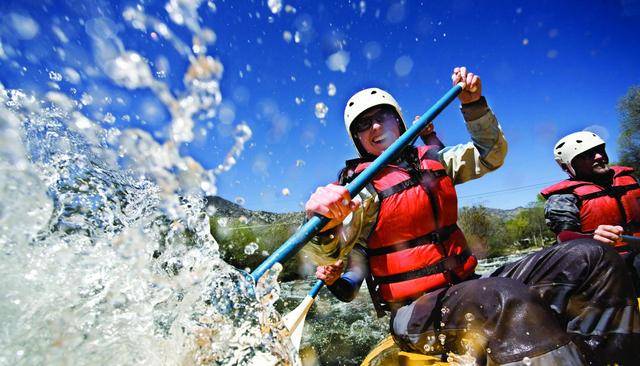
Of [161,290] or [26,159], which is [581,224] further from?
[26,159]

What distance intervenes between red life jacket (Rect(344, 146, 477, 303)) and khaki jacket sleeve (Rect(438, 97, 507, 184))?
0.25 m

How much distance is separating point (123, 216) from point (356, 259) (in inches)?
81.4

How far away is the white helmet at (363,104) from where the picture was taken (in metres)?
3.23

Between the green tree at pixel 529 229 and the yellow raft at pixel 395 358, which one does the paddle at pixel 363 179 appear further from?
the green tree at pixel 529 229

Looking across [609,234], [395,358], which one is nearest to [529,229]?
[609,234]

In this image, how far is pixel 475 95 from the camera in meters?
2.53

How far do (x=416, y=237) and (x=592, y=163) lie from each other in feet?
15.6

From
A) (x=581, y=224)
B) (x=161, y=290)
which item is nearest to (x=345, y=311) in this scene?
(x=581, y=224)

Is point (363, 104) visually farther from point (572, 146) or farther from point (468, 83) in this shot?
point (572, 146)

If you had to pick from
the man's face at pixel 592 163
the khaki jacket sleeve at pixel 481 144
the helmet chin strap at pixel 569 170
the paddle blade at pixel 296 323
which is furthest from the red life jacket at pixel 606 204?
the paddle blade at pixel 296 323

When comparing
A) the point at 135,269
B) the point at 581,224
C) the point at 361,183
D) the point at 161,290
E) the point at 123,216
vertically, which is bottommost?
the point at 581,224

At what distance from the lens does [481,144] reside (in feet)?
8.42

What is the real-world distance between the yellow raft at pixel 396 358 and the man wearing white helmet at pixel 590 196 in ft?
10.2

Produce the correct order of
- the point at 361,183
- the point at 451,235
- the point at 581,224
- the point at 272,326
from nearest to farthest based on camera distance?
the point at 272,326 < the point at 361,183 < the point at 451,235 < the point at 581,224
